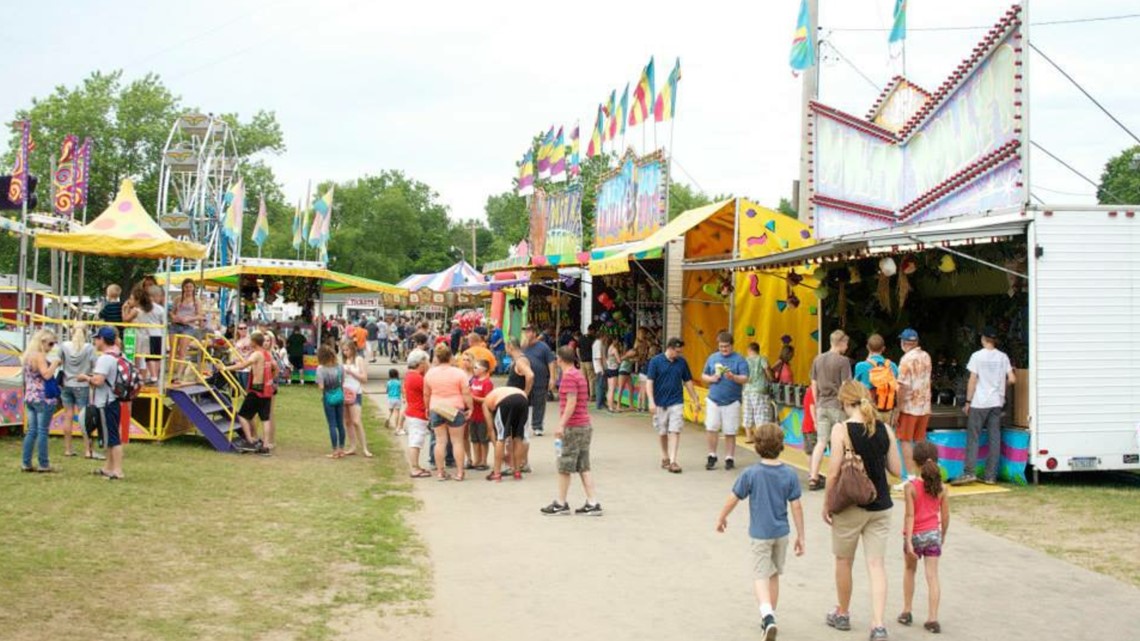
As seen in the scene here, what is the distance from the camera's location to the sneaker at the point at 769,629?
20.3 feet

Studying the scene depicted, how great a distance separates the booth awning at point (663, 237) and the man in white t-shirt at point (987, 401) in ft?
24.6

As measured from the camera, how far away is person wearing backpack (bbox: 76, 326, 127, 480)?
1096 cm

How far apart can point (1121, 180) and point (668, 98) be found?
2133 inches

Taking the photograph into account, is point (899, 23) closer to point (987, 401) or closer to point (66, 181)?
point (987, 401)

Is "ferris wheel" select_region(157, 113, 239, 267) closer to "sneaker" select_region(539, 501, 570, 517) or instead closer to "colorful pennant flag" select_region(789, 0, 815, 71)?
"colorful pennant flag" select_region(789, 0, 815, 71)

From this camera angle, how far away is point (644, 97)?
77.5 feet

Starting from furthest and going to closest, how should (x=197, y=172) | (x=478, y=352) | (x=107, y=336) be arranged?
1. (x=197, y=172)
2. (x=478, y=352)
3. (x=107, y=336)

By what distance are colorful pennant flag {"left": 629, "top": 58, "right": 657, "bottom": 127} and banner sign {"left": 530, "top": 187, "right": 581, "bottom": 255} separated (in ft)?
9.78

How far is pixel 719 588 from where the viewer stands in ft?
25.0

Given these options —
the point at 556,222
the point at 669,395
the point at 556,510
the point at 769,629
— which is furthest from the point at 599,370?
the point at 769,629

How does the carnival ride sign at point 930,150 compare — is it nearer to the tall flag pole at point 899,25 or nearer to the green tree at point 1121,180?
the tall flag pole at point 899,25

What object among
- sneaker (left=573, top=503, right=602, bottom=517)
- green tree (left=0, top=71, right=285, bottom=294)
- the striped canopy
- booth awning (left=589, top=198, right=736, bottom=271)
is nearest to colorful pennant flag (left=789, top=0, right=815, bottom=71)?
booth awning (left=589, top=198, right=736, bottom=271)

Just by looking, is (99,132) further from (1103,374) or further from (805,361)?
(1103,374)

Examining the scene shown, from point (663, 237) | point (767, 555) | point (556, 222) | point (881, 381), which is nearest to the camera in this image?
point (767, 555)
